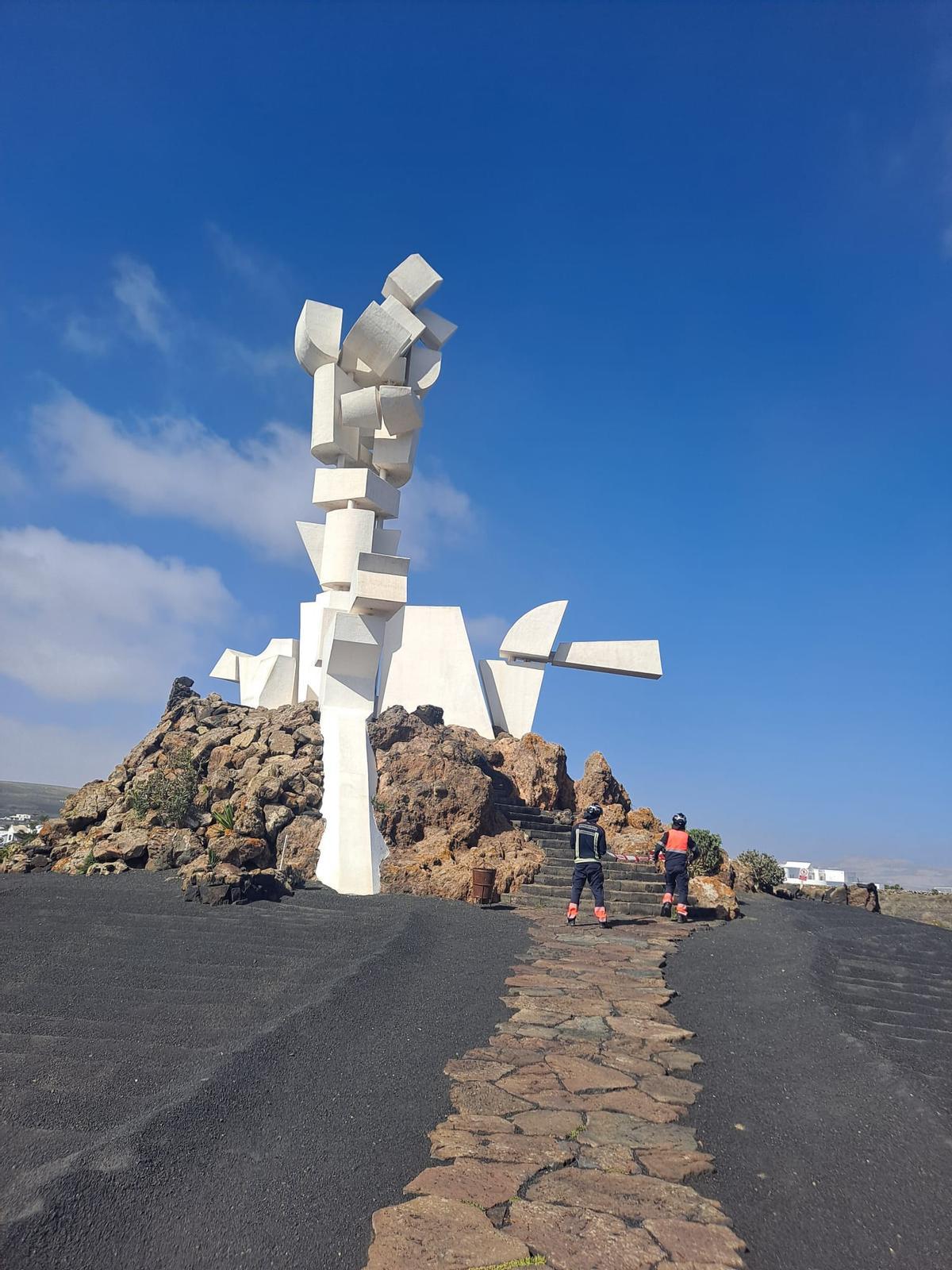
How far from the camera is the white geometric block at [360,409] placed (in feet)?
49.9

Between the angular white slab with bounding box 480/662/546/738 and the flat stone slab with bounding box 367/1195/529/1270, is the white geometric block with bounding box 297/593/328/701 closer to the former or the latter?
the angular white slab with bounding box 480/662/546/738

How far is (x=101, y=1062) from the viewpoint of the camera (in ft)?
13.6

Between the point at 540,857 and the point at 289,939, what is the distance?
17.3 feet

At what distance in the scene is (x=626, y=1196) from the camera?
3.16 metres

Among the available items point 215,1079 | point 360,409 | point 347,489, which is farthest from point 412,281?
point 215,1079

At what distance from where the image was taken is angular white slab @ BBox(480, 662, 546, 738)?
16328 mm

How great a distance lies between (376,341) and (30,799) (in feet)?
136

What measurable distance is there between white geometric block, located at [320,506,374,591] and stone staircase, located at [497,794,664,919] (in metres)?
4.84

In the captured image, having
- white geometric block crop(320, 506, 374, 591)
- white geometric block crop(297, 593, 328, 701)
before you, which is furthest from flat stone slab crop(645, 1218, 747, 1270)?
white geometric block crop(320, 506, 374, 591)

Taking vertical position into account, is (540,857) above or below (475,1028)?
above

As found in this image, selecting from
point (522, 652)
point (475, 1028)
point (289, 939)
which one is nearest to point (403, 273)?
point (522, 652)

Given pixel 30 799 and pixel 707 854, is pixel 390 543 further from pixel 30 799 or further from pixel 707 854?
pixel 30 799

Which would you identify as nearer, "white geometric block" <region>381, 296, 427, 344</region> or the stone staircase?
the stone staircase

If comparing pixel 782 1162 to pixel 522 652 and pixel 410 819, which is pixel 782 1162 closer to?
pixel 410 819
